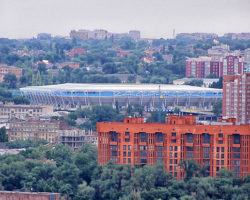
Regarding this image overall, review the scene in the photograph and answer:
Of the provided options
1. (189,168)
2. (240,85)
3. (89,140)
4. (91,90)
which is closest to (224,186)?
(189,168)

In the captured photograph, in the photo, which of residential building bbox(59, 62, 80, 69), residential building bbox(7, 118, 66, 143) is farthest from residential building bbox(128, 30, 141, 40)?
residential building bbox(7, 118, 66, 143)

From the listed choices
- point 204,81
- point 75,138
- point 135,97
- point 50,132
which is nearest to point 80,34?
point 204,81

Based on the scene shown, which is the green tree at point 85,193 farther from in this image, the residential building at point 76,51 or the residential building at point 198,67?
the residential building at point 76,51

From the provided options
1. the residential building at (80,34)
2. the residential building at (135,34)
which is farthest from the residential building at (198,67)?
the residential building at (135,34)

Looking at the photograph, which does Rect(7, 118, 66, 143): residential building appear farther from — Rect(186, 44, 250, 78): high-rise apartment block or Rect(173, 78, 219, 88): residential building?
Rect(186, 44, 250, 78): high-rise apartment block

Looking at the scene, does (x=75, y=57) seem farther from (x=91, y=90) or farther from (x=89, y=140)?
(x=89, y=140)

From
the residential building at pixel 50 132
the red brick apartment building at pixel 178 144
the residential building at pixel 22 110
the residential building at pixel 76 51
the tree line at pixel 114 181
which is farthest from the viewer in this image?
the residential building at pixel 76 51
